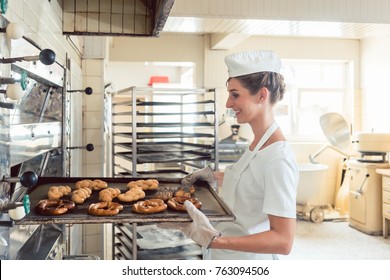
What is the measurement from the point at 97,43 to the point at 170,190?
7.14 ft

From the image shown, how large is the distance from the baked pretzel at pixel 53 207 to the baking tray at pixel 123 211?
0.05 ft

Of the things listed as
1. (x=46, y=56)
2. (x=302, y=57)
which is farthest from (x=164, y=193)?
(x=302, y=57)

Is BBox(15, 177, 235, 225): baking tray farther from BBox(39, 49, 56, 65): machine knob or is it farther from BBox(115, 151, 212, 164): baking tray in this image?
BBox(115, 151, 212, 164): baking tray

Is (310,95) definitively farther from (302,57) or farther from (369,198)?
(369,198)

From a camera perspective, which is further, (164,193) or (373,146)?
(373,146)

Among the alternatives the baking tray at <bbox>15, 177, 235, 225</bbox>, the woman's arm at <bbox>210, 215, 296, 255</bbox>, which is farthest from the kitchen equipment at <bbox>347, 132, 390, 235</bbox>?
the woman's arm at <bbox>210, 215, 296, 255</bbox>

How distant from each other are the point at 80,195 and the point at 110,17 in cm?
120

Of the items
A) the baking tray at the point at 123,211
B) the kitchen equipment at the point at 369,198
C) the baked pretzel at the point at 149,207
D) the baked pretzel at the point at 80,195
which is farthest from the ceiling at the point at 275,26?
the baked pretzel at the point at 149,207

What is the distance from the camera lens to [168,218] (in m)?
1.14

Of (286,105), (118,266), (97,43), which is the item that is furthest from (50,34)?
(286,105)

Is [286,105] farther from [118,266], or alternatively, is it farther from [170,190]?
[118,266]

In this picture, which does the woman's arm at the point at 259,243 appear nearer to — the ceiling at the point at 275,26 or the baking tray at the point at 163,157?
the baking tray at the point at 163,157

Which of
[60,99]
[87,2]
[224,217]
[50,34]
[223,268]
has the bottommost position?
[223,268]

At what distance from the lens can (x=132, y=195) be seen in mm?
1422
